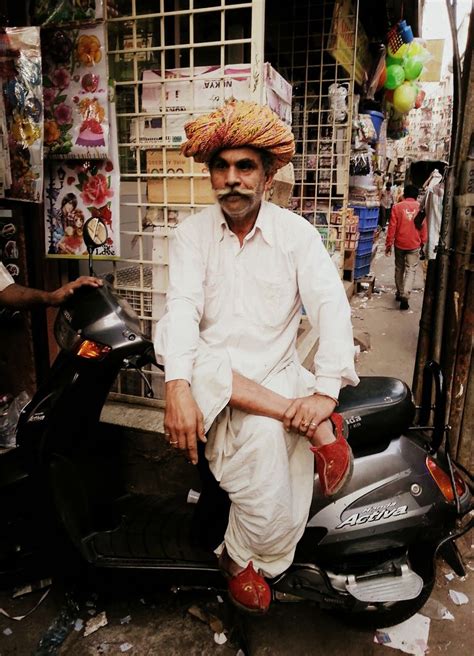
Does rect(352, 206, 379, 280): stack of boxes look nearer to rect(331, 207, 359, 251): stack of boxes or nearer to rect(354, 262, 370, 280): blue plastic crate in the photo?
rect(354, 262, 370, 280): blue plastic crate

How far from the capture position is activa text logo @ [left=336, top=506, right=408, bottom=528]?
190cm

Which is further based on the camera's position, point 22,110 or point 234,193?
point 22,110

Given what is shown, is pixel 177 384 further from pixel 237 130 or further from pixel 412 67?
pixel 412 67

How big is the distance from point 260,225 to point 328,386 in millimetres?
683

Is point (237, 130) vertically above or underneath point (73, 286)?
above

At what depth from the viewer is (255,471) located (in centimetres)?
169

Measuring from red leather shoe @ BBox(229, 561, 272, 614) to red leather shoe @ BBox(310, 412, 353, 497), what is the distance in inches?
17.1

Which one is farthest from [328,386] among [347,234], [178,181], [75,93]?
[347,234]

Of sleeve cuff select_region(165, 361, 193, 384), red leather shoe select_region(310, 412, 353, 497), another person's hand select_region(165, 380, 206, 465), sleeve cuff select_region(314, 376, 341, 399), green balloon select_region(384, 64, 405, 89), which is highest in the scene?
green balloon select_region(384, 64, 405, 89)

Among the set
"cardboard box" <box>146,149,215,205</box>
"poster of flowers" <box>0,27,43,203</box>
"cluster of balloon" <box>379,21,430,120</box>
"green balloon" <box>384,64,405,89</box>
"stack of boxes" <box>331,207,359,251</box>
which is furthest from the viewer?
"green balloon" <box>384,64,405,89</box>

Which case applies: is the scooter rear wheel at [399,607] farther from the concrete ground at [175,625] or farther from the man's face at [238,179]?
the man's face at [238,179]

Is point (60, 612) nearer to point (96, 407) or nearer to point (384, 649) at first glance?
point (96, 407)

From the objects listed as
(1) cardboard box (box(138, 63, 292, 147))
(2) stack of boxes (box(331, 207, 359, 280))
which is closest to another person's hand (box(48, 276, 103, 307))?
(1) cardboard box (box(138, 63, 292, 147))

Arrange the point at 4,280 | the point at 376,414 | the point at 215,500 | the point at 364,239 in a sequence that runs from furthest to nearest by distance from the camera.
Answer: the point at 364,239, the point at 4,280, the point at 215,500, the point at 376,414
